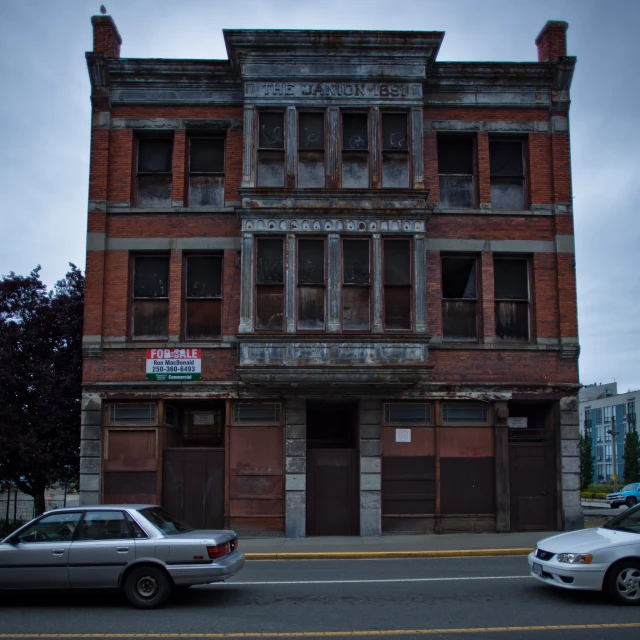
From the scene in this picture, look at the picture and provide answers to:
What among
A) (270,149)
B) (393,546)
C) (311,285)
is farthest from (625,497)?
(270,149)

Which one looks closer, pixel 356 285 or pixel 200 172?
pixel 356 285

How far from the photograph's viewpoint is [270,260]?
1967 centimetres

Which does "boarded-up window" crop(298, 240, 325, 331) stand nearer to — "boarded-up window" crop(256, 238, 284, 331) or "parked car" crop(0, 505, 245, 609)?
"boarded-up window" crop(256, 238, 284, 331)

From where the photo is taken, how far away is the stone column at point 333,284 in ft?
63.3

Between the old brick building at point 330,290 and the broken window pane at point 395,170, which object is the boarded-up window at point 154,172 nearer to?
the old brick building at point 330,290

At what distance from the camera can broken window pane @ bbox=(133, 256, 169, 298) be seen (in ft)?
66.8

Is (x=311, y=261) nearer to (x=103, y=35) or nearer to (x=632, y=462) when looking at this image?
(x=103, y=35)

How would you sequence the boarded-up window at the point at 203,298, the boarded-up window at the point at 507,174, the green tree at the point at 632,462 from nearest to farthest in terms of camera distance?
the boarded-up window at the point at 203,298 → the boarded-up window at the point at 507,174 → the green tree at the point at 632,462

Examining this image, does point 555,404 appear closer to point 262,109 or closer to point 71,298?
point 262,109

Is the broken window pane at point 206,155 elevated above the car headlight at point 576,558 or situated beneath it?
elevated above

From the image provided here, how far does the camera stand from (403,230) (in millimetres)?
19641

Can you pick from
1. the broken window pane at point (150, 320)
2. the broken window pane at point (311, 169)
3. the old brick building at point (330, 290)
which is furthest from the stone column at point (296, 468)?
the broken window pane at point (311, 169)

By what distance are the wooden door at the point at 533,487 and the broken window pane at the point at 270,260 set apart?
23.9 feet

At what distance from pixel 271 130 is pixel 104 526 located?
39.8 ft
